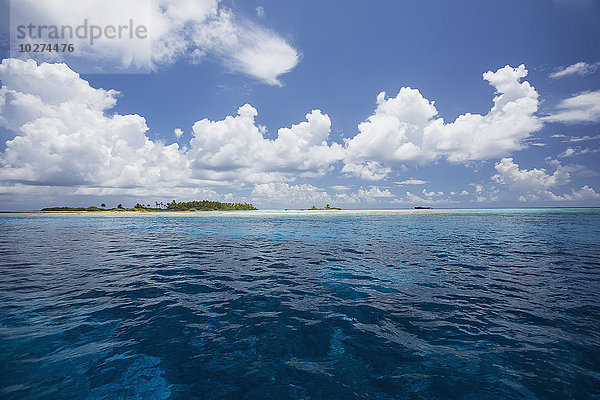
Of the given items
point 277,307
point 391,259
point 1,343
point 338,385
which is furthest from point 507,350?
point 1,343

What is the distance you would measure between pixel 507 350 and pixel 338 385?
5.34 metres

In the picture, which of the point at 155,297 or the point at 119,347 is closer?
the point at 119,347

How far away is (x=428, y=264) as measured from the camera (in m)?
18.1

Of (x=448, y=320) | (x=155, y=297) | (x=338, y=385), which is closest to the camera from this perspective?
(x=338, y=385)

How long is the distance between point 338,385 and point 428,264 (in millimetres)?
14743

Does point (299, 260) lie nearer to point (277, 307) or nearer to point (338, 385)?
point (277, 307)

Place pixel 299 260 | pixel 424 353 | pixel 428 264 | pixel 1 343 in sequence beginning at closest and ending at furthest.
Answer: pixel 424 353 < pixel 1 343 < pixel 428 264 < pixel 299 260

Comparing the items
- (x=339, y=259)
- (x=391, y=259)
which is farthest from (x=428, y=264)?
(x=339, y=259)

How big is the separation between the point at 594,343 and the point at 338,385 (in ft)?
26.9

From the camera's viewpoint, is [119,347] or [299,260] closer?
[119,347]

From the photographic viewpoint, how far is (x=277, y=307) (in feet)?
34.7

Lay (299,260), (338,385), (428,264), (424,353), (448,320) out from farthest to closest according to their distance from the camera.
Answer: (299,260) → (428,264) → (448,320) → (424,353) → (338,385)

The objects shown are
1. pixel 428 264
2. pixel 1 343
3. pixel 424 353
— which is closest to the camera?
pixel 424 353

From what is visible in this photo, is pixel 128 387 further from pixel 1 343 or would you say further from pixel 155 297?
pixel 155 297
